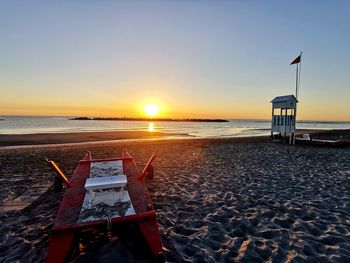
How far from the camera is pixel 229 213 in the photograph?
5301 mm

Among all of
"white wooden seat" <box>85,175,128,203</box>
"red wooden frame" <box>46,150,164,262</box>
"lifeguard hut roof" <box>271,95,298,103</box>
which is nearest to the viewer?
"red wooden frame" <box>46,150,164,262</box>

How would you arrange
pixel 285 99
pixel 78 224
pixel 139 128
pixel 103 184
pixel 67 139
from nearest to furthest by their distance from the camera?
pixel 78 224, pixel 103 184, pixel 285 99, pixel 67 139, pixel 139 128

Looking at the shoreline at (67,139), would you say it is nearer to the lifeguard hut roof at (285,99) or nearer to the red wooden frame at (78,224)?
the lifeguard hut roof at (285,99)

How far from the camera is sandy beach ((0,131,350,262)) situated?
3822mm

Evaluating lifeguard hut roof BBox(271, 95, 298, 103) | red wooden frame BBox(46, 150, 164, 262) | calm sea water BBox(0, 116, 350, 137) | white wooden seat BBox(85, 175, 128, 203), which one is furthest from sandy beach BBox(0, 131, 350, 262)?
calm sea water BBox(0, 116, 350, 137)

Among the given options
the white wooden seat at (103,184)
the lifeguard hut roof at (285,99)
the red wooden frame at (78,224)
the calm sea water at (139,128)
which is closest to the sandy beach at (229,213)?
the red wooden frame at (78,224)

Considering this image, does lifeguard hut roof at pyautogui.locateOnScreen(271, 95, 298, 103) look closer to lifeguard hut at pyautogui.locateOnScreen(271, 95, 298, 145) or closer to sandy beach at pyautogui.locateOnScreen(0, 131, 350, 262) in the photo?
lifeguard hut at pyautogui.locateOnScreen(271, 95, 298, 145)

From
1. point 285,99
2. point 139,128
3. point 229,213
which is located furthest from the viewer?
point 139,128

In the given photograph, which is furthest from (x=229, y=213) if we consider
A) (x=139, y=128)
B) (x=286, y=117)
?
(x=139, y=128)

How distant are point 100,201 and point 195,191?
10.6ft

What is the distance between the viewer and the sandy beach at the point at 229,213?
12.5 ft

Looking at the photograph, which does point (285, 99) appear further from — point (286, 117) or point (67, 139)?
point (67, 139)

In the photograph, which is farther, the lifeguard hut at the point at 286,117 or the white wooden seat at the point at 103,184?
the lifeguard hut at the point at 286,117

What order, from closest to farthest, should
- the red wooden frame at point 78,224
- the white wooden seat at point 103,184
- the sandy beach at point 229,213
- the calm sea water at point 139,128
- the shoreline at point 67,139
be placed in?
the red wooden frame at point 78,224 < the sandy beach at point 229,213 < the white wooden seat at point 103,184 < the shoreline at point 67,139 < the calm sea water at point 139,128
